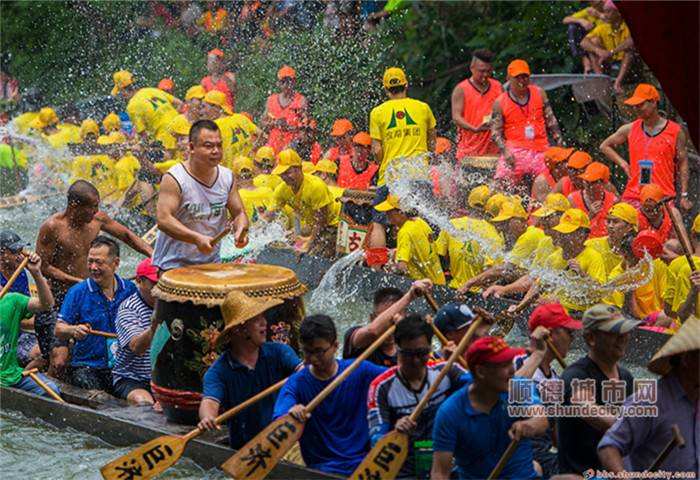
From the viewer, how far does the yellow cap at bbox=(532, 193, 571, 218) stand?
429 inches

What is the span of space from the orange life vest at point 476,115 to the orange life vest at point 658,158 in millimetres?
2266

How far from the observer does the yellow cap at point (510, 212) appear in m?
11.2

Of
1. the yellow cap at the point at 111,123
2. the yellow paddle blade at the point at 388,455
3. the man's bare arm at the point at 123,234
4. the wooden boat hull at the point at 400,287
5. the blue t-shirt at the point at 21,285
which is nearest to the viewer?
the yellow paddle blade at the point at 388,455

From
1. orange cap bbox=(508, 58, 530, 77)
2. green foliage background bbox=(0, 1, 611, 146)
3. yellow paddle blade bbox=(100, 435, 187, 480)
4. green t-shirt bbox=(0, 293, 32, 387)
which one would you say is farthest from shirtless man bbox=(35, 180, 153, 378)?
green foliage background bbox=(0, 1, 611, 146)

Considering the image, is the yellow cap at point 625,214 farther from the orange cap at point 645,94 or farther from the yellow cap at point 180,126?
the yellow cap at point 180,126

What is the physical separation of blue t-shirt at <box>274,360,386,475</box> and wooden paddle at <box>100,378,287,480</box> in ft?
0.76

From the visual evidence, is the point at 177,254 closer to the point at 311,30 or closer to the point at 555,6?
the point at 555,6

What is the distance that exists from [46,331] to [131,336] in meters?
1.05

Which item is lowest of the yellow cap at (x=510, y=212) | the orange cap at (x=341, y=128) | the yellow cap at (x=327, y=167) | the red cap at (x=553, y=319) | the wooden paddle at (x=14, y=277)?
the yellow cap at (x=510, y=212)

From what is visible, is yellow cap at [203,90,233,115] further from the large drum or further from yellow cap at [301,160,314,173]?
the large drum

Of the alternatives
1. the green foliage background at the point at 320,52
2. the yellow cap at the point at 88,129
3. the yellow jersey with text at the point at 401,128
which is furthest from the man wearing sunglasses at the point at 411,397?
the yellow cap at the point at 88,129

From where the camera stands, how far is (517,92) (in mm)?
13758

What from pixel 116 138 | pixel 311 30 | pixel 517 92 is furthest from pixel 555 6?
pixel 116 138

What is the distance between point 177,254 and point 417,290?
82.4 inches
